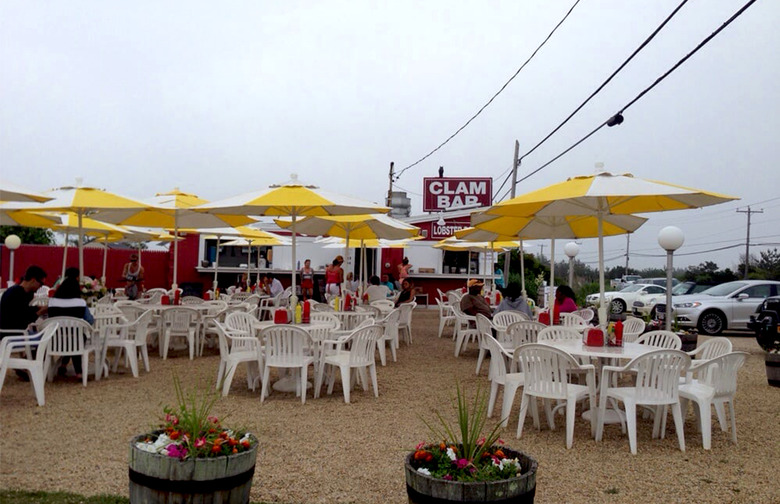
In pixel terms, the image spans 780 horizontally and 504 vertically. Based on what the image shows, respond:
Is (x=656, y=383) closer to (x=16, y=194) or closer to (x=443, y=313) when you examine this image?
(x=16, y=194)

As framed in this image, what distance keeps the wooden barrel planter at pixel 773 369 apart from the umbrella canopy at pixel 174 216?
25.6ft

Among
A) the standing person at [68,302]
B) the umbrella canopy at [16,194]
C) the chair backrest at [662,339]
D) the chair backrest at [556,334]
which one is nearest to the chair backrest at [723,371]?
the chair backrest at [662,339]

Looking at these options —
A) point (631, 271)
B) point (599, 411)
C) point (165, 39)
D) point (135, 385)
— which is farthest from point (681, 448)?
point (631, 271)

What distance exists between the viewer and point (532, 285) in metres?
22.6

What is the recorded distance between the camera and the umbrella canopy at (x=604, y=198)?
5883mm

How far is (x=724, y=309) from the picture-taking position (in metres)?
15.6

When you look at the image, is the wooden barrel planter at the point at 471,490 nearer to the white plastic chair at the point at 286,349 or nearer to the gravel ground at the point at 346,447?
the gravel ground at the point at 346,447

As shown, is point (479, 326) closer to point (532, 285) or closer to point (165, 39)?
point (165, 39)

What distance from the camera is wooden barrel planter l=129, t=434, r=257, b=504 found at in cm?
271

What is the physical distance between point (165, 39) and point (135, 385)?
5985mm

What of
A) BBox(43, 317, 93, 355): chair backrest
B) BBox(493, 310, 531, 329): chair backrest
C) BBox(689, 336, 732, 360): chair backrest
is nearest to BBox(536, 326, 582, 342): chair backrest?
BBox(689, 336, 732, 360): chair backrest

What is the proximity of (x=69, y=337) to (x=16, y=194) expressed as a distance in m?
1.88

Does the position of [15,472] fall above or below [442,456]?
below

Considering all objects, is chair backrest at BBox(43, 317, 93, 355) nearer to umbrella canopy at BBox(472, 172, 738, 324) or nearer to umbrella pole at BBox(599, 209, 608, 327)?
umbrella canopy at BBox(472, 172, 738, 324)
